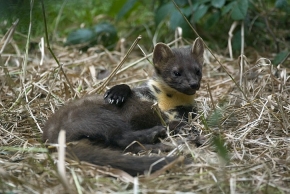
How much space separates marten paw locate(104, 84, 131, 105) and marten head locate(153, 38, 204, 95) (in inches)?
26.9

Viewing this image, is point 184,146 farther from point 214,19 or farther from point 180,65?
point 214,19

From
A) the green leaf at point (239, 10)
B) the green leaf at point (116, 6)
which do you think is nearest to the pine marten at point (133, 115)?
the green leaf at point (239, 10)

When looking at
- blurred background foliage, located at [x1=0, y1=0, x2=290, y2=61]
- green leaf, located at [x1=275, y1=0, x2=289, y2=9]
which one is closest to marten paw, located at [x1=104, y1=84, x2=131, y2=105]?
blurred background foliage, located at [x1=0, y1=0, x2=290, y2=61]

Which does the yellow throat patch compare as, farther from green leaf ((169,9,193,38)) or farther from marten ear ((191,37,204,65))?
green leaf ((169,9,193,38))

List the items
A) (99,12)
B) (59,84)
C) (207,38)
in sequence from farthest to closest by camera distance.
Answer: (99,12)
(207,38)
(59,84)

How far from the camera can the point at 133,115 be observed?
17.9ft

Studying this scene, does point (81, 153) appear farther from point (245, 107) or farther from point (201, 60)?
point (201, 60)

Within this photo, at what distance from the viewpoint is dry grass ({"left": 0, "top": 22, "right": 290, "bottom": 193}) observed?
375 cm

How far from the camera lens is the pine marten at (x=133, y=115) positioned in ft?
14.2

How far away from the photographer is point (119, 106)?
218 inches

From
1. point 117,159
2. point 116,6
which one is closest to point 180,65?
point 117,159

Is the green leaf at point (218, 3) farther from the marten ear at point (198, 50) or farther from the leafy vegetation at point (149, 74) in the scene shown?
the marten ear at point (198, 50)

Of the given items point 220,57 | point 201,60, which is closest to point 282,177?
point 201,60

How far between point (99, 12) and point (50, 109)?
18.2 ft
